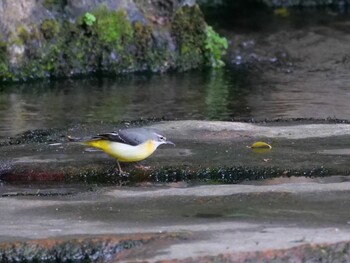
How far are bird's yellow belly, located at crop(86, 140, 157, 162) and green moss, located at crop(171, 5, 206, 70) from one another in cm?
734

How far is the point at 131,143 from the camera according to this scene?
780 cm

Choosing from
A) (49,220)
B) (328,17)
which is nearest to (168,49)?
(328,17)

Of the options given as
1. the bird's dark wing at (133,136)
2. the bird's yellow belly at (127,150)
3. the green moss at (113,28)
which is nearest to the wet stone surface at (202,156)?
the bird's yellow belly at (127,150)

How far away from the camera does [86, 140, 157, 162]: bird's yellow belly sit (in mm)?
7793

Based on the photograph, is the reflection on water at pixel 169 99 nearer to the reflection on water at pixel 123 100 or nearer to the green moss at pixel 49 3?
the reflection on water at pixel 123 100

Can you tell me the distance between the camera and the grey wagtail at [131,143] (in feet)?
25.6

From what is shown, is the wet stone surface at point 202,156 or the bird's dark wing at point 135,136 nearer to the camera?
the bird's dark wing at point 135,136

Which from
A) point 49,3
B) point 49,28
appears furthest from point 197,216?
point 49,3

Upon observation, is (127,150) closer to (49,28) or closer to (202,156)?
(202,156)

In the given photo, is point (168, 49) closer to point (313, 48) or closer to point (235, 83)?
point (235, 83)

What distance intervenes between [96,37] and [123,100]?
7.48 ft

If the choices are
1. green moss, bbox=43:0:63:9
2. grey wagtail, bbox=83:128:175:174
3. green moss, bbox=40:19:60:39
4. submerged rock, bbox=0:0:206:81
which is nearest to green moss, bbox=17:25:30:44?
submerged rock, bbox=0:0:206:81

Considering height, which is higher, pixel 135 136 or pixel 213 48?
pixel 213 48

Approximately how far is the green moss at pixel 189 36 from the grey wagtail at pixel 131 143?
290 inches
